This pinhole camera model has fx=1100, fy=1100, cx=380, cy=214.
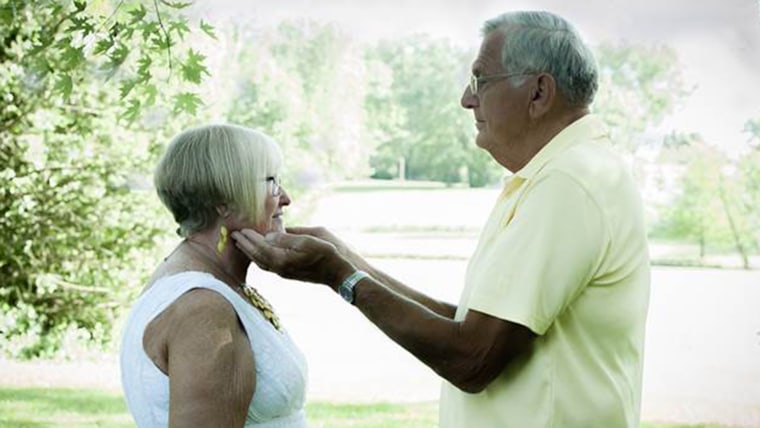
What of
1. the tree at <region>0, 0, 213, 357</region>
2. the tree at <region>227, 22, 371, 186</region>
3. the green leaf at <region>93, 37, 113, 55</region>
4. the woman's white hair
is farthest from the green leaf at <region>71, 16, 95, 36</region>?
the tree at <region>227, 22, 371, 186</region>

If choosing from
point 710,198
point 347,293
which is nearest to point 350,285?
point 347,293

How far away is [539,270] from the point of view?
188cm

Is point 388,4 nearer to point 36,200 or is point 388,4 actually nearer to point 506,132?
point 36,200

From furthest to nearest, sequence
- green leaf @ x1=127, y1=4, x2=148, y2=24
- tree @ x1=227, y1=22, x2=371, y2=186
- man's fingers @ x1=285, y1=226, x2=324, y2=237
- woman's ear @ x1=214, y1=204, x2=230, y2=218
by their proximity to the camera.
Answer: tree @ x1=227, y1=22, x2=371, y2=186, green leaf @ x1=127, y1=4, x2=148, y2=24, man's fingers @ x1=285, y1=226, x2=324, y2=237, woman's ear @ x1=214, y1=204, x2=230, y2=218

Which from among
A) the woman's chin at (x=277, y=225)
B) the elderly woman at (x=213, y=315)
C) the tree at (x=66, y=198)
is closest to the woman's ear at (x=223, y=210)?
the elderly woman at (x=213, y=315)

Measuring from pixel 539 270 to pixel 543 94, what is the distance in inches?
14.0

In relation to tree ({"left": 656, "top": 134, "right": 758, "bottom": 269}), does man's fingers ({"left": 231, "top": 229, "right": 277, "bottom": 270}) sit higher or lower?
higher

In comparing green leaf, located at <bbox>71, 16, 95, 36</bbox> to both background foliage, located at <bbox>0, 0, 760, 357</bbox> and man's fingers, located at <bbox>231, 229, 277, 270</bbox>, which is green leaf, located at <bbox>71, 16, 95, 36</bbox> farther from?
background foliage, located at <bbox>0, 0, 760, 357</bbox>

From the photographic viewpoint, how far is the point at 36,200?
7.22m

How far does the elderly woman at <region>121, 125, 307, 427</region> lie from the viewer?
1988 mm

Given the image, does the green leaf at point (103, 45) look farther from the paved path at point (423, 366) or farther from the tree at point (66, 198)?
the paved path at point (423, 366)

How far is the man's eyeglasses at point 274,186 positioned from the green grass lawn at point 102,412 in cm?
480

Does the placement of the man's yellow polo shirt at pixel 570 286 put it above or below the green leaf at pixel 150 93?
below

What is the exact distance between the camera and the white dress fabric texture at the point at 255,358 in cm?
206
